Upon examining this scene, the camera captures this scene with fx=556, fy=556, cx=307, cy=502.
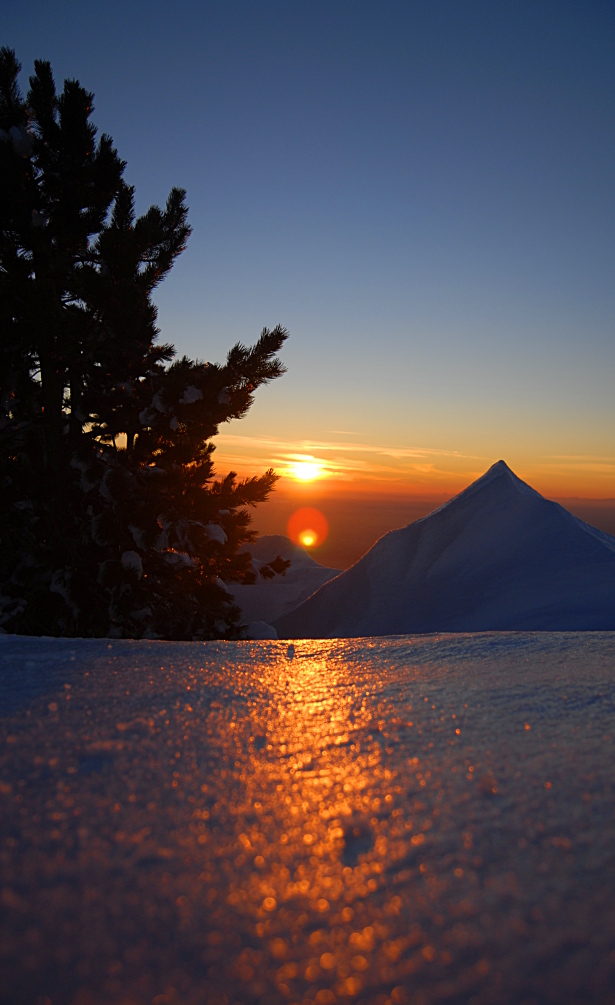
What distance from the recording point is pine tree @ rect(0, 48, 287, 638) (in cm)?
483

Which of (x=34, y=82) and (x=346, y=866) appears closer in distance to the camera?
(x=346, y=866)

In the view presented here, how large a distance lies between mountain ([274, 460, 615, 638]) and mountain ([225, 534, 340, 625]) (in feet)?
10.2

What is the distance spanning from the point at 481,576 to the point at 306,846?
4709 millimetres

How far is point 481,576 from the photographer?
17.5 feet

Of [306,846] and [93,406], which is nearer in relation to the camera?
[306,846]

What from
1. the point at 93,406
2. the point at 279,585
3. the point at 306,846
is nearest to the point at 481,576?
the point at 93,406

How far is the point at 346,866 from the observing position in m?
0.88

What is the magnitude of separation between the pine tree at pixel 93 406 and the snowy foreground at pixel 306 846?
343cm

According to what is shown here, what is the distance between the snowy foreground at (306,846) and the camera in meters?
0.68

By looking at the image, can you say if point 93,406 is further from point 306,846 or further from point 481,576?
point 306,846

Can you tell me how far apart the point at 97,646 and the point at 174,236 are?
4.62 meters

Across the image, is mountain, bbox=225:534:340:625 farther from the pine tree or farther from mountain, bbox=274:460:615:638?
the pine tree

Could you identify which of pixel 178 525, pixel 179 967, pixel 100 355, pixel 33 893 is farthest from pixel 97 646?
pixel 100 355

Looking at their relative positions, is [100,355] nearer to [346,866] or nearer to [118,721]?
[118,721]
